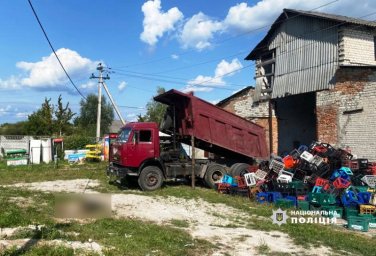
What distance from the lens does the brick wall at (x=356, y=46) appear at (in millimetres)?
18281

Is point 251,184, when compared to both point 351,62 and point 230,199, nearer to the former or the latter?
point 230,199

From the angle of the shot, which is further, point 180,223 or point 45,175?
point 45,175

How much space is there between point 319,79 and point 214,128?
6215mm

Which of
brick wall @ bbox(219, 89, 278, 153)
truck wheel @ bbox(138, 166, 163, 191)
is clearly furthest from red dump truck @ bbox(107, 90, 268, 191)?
brick wall @ bbox(219, 89, 278, 153)

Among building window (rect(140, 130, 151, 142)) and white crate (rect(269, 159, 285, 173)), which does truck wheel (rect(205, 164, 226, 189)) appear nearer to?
white crate (rect(269, 159, 285, 173))

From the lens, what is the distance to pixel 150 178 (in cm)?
1492

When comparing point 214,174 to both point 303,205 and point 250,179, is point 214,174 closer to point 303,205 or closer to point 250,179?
point 250,179

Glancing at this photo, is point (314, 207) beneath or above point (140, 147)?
beneath

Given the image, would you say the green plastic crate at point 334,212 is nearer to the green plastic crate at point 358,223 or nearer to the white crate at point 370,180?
the green plastic crate at point 358,223

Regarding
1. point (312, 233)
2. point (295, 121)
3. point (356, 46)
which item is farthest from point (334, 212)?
point (295, 121)

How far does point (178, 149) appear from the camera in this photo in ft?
52.9

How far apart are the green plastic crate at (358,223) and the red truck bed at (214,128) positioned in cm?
695

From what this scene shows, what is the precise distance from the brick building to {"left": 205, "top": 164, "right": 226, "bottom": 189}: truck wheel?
17.6ft

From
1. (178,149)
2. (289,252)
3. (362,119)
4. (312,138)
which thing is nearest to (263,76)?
(312,138)
